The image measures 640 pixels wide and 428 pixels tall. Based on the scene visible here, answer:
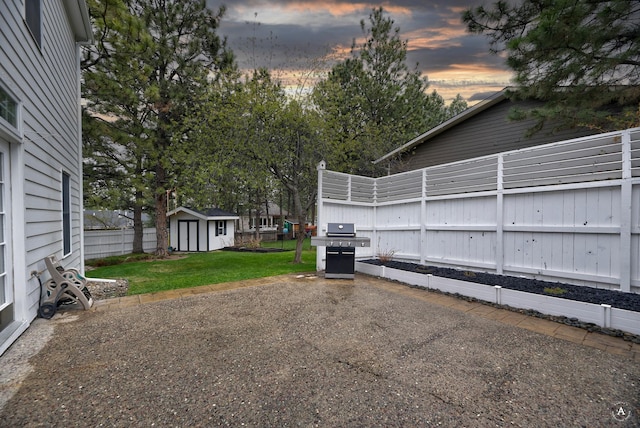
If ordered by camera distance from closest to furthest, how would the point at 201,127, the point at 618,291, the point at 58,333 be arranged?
1. the point at 58,333
2. the point at 618,291
3. the point at 201,127

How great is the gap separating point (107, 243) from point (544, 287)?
15.1m

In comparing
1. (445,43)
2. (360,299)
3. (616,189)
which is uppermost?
(445,43)

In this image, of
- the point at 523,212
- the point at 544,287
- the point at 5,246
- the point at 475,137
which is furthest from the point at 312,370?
the point at 475,137

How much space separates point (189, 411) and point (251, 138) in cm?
683

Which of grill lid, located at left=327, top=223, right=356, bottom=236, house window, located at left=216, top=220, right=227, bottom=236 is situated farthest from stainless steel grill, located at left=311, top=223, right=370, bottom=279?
house window, located at left=216, top=220, right=227, bottom=236

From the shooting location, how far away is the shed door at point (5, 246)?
2.91 metres

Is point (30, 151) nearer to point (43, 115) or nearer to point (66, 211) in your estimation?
point (43, 115)

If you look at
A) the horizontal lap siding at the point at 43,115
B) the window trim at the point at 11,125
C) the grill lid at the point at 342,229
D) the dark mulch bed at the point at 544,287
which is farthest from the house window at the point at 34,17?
the dark mulch bed at the point at 544,287

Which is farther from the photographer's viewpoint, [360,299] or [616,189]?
[360,299]

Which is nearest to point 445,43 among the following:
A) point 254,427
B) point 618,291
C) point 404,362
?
point 618,291

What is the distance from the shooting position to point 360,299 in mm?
4660

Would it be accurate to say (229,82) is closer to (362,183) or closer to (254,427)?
(362,183)

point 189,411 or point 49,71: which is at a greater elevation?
point 49,71

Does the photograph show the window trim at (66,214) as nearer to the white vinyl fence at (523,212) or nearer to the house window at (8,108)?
the house window at (8,108)
